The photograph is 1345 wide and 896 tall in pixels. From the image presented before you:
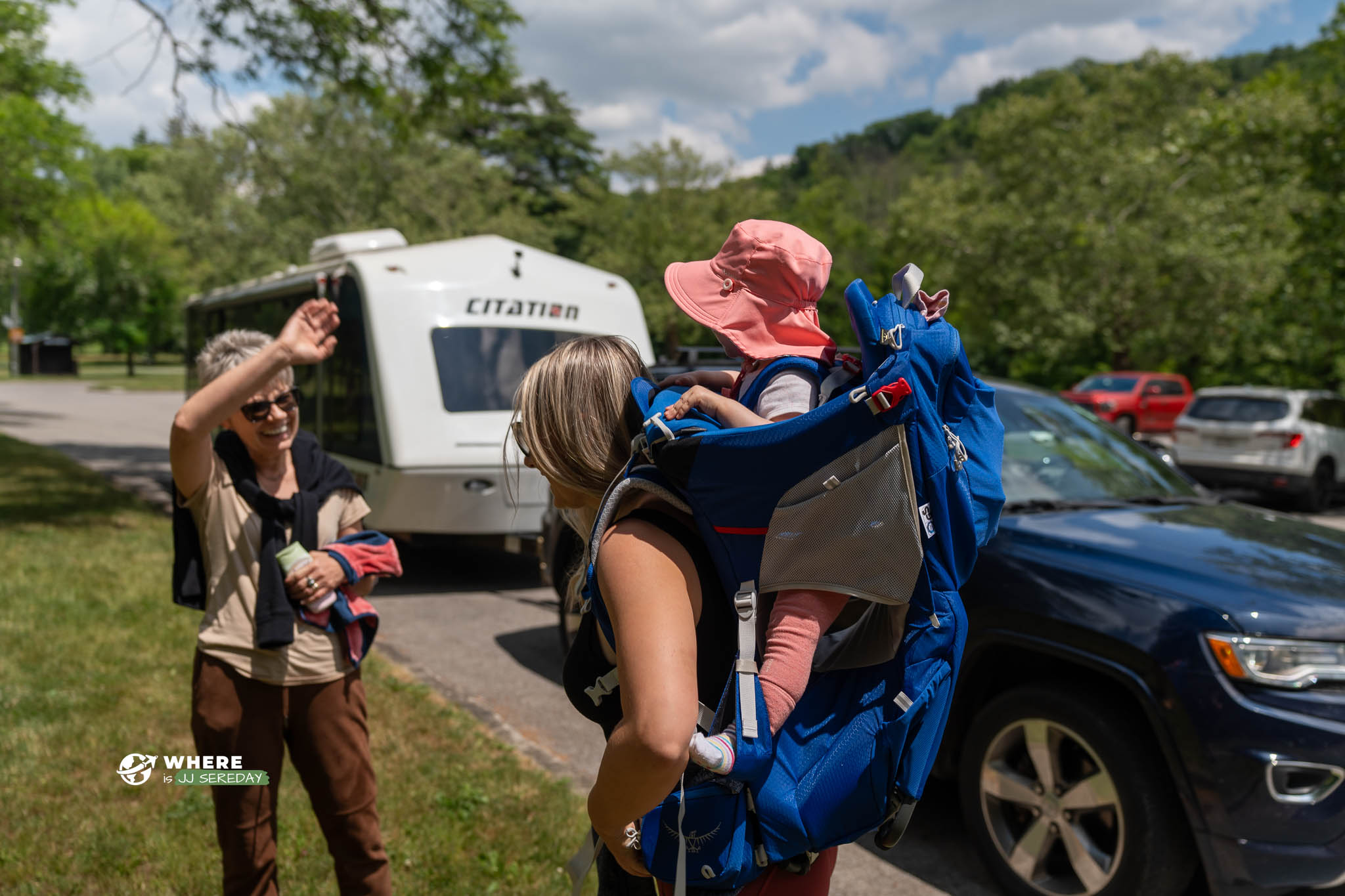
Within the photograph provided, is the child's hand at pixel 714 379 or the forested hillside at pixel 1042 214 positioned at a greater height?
the forested hillside at pixel 1042 214

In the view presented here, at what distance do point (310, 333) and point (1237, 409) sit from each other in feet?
50.6

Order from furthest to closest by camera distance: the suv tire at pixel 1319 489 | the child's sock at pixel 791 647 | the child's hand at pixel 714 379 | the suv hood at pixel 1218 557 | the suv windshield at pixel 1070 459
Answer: the suv tire at pixel 1319 489 < the suv windshield at pixel 1070 459 < the suv hood at pixel 1218 557 < the child's hand at pixel 714 379 < the child's sock at pixel 791 647

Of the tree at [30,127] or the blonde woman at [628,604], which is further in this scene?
the tree at [30,127]

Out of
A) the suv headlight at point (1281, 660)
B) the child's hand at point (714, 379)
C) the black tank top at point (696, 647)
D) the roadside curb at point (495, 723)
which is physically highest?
the child's hand at point (714, 379)

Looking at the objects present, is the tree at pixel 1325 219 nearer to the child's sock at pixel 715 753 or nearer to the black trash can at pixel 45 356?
the child's sock at pixel 715 753

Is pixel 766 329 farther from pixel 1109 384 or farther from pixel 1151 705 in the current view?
pixel 1109 384

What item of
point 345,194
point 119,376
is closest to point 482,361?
point 345,194

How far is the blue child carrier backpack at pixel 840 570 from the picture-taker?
1461mm

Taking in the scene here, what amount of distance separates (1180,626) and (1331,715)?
1.52 ft

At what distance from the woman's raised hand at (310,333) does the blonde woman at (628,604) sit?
942 millimetres

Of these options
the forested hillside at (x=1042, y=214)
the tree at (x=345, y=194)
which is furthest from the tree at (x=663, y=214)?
the tree at (x=345, y=194)

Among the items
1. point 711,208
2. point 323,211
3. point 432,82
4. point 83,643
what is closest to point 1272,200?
point 711,208

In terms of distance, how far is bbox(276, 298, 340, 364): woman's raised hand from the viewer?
8.07 ft
